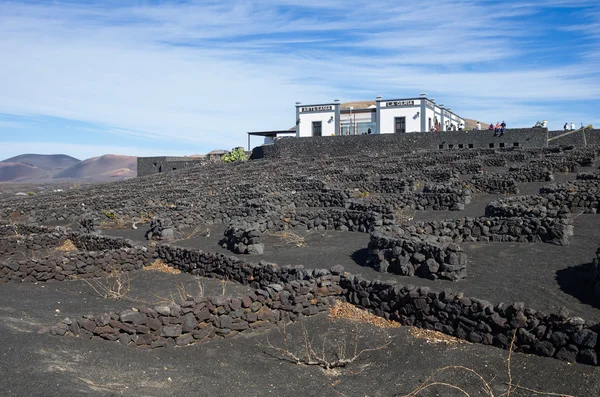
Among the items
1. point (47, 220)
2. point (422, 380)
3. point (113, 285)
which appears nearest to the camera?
point (422, 380)

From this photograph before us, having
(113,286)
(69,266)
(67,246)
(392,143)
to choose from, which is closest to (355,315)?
(113,286)

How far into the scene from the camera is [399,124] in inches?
2096

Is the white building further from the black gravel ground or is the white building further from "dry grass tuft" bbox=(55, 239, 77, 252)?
the black gravel ground

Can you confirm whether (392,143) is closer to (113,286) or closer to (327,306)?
(113,286)

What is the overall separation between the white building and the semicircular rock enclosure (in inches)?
952

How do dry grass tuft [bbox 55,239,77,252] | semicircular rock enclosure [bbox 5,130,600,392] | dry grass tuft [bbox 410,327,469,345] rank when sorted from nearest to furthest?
semicircular rock enclosure [bbox 5,130,600,392] → dry grass tuft [bbox 410,327,469,345] → dry grass tuft [bbox 55,239,77,252]

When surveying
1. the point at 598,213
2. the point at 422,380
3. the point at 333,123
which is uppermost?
the point at 333,123

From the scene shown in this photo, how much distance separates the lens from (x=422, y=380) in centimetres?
726

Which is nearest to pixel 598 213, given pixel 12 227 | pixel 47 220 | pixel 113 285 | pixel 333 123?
pixel 113 285

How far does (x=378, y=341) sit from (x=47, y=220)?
22810 millimetres

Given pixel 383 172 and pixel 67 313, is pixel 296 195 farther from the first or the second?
pixel 67 313

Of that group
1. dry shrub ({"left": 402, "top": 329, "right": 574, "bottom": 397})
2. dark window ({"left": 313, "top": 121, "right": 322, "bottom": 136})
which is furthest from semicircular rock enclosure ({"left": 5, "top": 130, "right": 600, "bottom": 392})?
dark window ({"left": 313, "top": 121, "right": 322, "bottom": 136})

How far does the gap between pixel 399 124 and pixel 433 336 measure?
4595cm

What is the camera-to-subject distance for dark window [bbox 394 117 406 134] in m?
52.9
